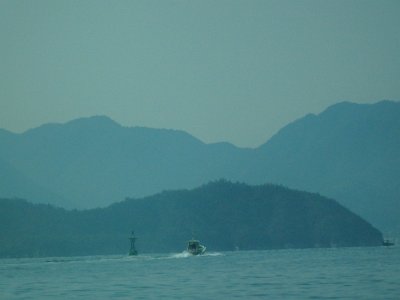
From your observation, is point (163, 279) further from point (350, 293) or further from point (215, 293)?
point (350, 293)

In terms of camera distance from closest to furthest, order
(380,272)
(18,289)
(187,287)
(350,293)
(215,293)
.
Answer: (350,293)
(215,293)
(187,287)
(18,289)
(380,272)

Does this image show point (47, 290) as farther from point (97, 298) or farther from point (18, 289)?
point (97, 298)

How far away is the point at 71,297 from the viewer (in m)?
86.6

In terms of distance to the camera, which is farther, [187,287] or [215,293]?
[187,287]

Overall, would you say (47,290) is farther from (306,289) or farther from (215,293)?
(306,289)

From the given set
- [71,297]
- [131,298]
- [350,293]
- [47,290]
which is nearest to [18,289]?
[47,290]

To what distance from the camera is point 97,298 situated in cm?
8356

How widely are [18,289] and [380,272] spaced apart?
4716 cm

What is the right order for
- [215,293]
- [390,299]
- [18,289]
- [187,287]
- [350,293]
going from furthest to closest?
[18,289], [187,287], [215,293], [350,293], [390,299]

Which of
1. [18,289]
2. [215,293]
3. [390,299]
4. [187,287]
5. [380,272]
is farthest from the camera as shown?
[380,272]

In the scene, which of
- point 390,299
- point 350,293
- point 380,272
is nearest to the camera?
point 390,299

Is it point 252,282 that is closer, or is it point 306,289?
point 306,289

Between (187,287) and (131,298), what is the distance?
1609 cm

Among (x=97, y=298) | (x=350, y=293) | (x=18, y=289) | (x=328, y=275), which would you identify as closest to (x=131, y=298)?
(x=97, y=298)
